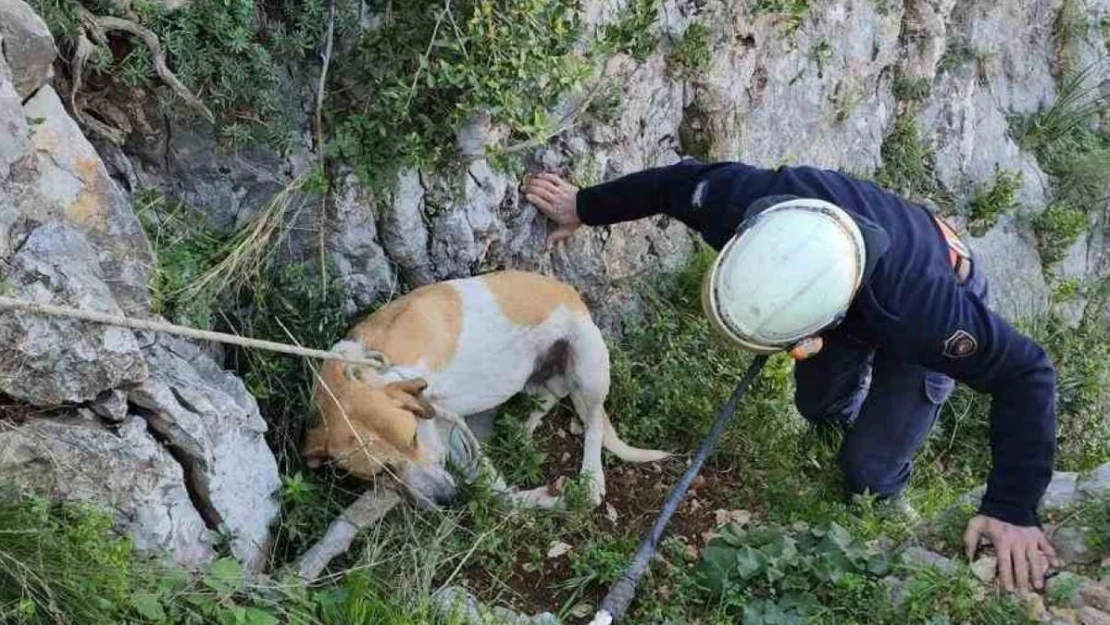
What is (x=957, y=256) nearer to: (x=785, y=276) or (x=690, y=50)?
(x=785, y=276)

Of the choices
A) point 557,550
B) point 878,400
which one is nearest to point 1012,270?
point 878,400

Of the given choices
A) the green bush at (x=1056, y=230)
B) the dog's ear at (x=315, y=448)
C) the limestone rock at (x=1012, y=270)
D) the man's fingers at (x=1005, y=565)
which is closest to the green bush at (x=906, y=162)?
the limestone rock at (x=1012, y=270)

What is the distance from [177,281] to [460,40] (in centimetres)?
140

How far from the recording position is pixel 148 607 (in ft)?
10.8

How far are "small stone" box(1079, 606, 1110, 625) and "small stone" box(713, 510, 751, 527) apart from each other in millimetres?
1392

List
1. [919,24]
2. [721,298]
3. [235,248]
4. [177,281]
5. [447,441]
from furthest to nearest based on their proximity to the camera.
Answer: [919,24] → [447,441] → [235,248] → [177,281] → [721,298]

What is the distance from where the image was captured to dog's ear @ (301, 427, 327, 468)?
4.23 m

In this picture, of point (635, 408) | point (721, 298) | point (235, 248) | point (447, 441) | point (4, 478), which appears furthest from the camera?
point (635, 408)

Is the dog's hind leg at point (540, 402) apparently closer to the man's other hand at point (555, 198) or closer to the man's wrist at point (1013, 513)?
the man's other hand at point (555, 198)

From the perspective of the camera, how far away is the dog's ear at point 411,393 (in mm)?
4316

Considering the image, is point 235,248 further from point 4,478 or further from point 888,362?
point 888,362

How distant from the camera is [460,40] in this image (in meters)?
4.37

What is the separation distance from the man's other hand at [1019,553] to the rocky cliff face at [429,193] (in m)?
2.27

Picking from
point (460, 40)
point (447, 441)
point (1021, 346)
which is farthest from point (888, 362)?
point (460, 40)
